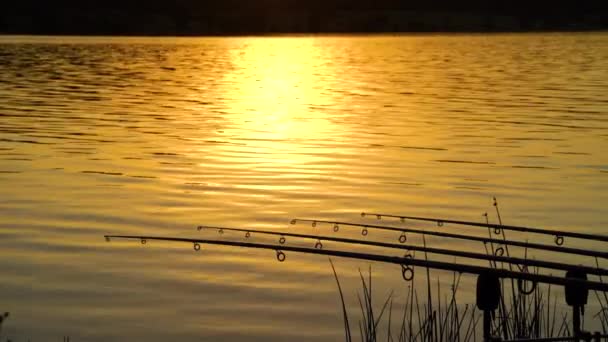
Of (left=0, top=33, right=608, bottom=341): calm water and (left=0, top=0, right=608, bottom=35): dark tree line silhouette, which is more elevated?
(left=0, top=0, right=608, bottom=35): dark tree line silhouette

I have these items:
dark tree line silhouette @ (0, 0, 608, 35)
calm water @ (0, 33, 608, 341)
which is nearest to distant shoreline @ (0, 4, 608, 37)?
dark tree line silhouette @ (0, 0, 608, 35)

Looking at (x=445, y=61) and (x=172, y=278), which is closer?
(x=172, y=278)

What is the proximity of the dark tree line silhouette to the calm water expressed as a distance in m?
80.8

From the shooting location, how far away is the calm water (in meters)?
9.36

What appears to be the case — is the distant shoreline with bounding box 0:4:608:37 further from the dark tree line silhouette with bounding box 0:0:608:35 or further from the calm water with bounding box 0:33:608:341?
the calm water with bounding box 0:33:608:341

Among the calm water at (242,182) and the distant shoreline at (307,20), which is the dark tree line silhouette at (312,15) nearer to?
the distant shoreline at (307,20)

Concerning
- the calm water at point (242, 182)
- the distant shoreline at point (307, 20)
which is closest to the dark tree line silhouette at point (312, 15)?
the distant shoreline at point (307, 20)

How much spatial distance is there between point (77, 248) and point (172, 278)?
1.58 meters

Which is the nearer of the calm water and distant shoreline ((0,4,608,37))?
the calm water

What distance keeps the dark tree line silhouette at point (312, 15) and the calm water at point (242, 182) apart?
80.8m

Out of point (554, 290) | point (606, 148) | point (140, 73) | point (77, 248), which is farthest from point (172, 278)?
point (140, 73)

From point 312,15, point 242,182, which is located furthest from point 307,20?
point 242,182

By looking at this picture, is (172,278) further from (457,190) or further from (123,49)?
(123,49)

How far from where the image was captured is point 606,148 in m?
19.1
